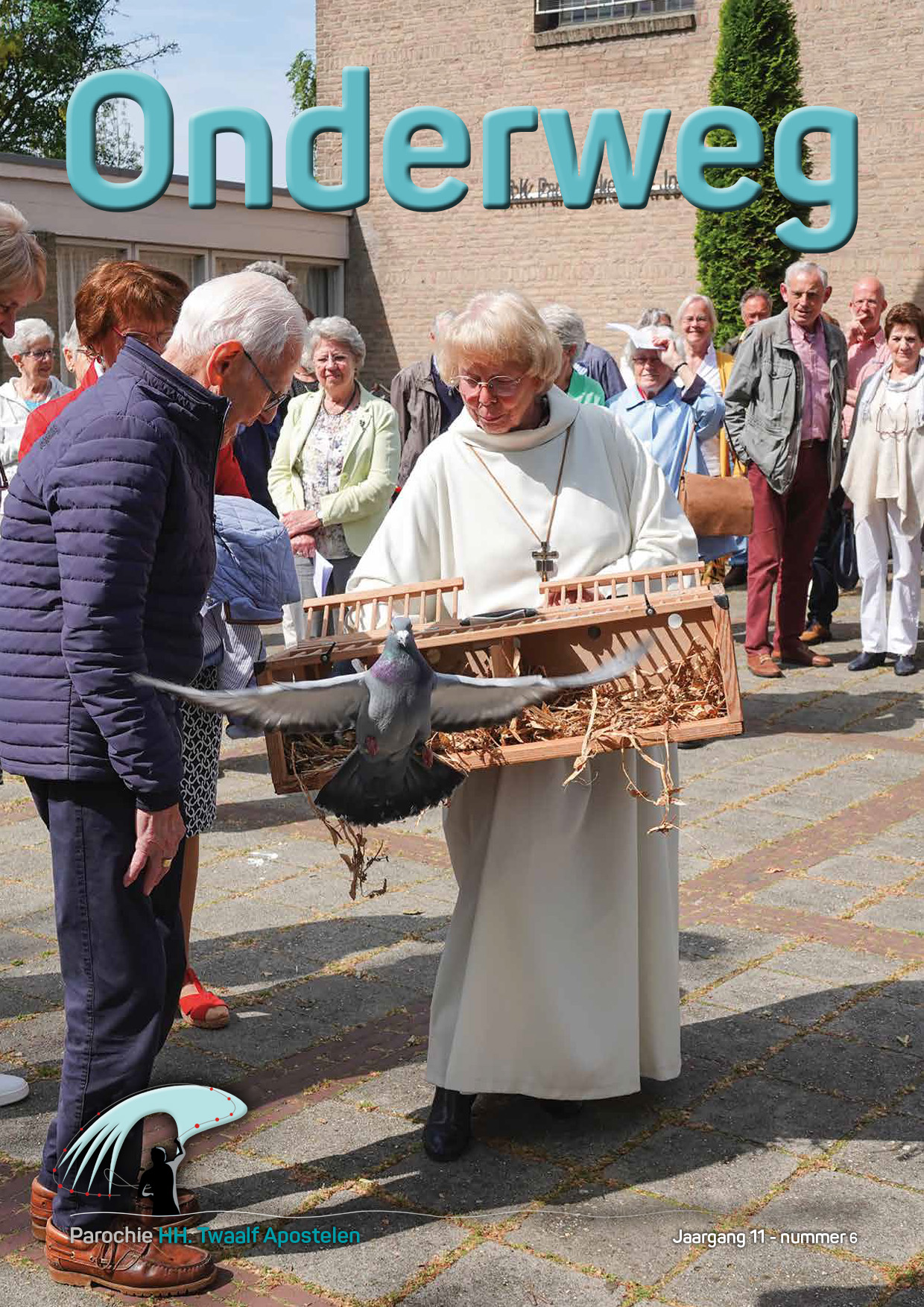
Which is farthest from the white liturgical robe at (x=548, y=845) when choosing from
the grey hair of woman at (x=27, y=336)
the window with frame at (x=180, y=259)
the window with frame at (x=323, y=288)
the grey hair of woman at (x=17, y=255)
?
the window with frame at (x=323, y=288)

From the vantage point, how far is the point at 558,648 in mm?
3963

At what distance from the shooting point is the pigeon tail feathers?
330 cm

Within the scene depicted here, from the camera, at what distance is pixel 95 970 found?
329cm

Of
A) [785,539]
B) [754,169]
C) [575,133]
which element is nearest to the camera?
[785,539]

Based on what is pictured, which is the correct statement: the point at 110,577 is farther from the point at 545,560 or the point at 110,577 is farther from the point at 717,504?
the point at 717,504

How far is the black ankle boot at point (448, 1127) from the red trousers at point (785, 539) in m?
6.80

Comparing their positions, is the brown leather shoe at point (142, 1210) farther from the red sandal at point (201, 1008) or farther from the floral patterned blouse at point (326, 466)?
the floral patterned blouse at point (326, 466)

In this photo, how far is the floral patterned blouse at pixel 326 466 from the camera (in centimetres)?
825

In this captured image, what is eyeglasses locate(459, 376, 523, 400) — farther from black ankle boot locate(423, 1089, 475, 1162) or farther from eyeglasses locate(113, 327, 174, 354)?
black ankle boot locate(423, 1089, 475, 1162)

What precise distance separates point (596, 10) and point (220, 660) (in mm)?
21804

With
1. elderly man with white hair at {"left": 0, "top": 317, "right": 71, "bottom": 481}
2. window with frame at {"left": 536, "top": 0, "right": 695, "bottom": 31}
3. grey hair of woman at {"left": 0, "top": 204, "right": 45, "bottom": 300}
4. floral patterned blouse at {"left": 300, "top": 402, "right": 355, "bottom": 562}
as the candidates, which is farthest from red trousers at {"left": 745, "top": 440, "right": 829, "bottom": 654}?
window with frame at {"left": 536, "top": 0, "right": 695, "bottom": 31}

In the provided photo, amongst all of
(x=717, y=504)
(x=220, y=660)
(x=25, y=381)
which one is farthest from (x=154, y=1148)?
(x=717, y=504)

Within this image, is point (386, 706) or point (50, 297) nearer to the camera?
point (386, 706)

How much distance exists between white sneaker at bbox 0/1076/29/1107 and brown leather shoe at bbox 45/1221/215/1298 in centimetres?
103
